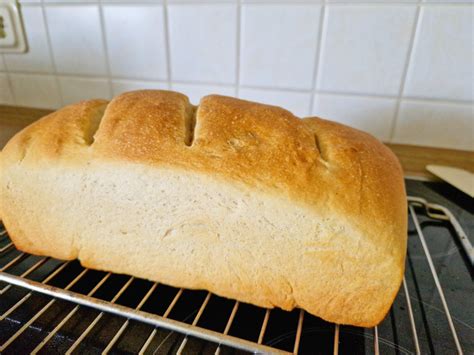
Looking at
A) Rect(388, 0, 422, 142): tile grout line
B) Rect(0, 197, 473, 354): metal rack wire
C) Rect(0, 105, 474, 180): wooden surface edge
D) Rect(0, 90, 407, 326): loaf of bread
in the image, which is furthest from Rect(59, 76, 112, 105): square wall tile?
Rect(388, 0, 422, 142): tile grout line

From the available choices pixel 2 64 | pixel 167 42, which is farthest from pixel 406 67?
pixel 2 64

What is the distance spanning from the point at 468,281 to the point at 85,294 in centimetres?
66

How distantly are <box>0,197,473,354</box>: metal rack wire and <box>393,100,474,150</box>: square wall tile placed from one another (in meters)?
0.41

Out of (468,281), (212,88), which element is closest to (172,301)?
(468,281)

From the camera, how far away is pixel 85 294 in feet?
1.80

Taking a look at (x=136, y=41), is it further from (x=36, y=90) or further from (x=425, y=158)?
(x=425, y=158)

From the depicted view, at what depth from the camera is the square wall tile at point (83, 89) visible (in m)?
1.09

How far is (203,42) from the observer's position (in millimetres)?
957

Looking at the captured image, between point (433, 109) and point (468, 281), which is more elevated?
point (433, 109)

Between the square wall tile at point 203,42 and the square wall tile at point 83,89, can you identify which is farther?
the square wall tile at point 83,89

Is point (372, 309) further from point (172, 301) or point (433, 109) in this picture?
point (433, 109)

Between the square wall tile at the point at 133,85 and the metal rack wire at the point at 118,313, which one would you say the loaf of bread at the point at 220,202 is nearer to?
the metal rack wire at the point at 118,313

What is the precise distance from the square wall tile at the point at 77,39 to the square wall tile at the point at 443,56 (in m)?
0.89

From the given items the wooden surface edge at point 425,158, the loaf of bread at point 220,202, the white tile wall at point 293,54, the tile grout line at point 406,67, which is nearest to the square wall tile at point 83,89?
the white tile wall at point 293,54
